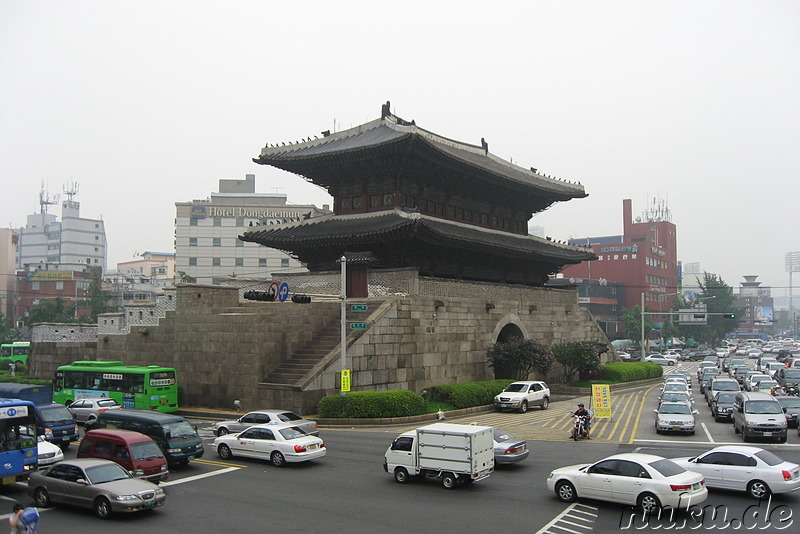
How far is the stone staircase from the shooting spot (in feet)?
104

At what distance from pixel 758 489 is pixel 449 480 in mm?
7495

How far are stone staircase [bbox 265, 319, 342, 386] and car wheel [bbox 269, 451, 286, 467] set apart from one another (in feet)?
33.0

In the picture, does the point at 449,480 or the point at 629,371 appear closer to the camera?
the point at 449,480

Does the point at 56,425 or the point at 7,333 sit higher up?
the point at 7,333

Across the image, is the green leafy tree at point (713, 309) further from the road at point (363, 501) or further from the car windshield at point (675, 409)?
the road at point (363, 501)

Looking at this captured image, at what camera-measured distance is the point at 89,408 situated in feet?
97.8

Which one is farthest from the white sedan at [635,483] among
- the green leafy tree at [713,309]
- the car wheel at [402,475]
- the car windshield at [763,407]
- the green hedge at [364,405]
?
the green leafy tree at [713,309]

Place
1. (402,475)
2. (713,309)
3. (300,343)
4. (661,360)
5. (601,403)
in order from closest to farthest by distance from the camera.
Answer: (402,475) < (601,403) < (300,343) < (661,360) < (713,309)

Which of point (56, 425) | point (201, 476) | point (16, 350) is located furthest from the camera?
point (16, 350)

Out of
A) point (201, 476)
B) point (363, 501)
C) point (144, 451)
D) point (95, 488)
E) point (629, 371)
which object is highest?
point (144, 451)

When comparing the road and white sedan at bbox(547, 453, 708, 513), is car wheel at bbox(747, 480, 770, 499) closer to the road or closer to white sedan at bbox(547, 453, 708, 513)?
the road

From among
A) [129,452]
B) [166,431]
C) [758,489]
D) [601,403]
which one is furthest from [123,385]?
[758,489]

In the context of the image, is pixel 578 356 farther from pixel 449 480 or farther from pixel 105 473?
pixel 105 473

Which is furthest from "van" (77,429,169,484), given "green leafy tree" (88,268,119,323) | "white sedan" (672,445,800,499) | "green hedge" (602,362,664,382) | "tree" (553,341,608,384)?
"green leafy tree" (88,268,119,323)
